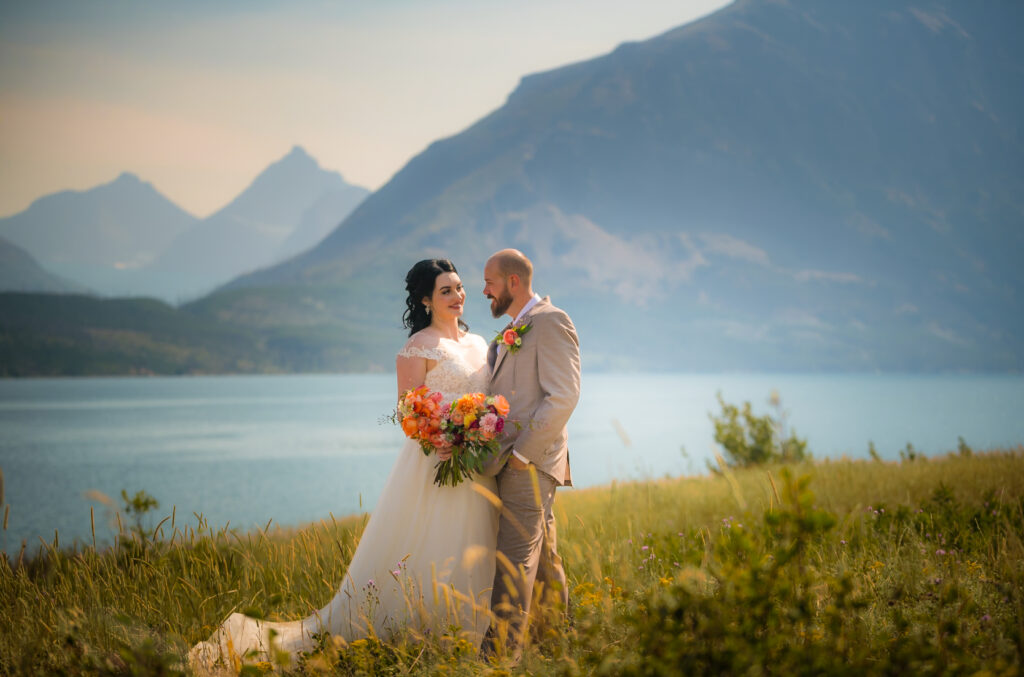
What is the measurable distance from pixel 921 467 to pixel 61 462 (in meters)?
66.2

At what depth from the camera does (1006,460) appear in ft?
35.7

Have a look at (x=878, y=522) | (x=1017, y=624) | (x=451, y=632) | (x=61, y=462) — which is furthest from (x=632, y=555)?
(x=61, y=462)

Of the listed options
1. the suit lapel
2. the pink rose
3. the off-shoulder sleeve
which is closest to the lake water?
the pink rose

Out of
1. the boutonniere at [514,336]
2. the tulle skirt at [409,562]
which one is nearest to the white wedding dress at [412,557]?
the tulle skirt at [409,562]

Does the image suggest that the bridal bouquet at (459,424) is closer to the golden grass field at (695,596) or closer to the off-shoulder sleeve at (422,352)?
the off-shoulder sleeve at (422,352)

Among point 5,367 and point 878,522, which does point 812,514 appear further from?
point 5,367

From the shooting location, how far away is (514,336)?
500cm

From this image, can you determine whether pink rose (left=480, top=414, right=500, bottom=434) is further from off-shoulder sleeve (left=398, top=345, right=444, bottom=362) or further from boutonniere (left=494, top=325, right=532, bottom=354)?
off-shoulder sleeve (left=398, top=345, right=444, bottom=362)

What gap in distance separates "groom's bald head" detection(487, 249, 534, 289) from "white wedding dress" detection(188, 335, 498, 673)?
75 centimetres

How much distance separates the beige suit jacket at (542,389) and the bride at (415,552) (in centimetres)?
32

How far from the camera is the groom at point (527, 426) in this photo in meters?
4.73

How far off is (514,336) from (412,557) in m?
1.65

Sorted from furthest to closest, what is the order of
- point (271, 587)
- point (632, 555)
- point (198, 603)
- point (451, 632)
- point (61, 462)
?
point (61, 462)
point (632, 555)
point (271, 587)
point (198, 603)
point (451, 632)

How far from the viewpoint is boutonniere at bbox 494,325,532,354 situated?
4977 millimetres
